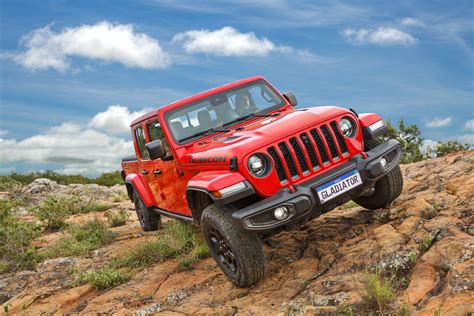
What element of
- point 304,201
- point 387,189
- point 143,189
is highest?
point 143,189

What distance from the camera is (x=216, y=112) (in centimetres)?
641

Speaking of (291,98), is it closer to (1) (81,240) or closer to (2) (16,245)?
(1) (81,240)

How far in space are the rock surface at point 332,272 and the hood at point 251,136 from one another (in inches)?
53.3

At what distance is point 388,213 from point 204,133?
2452mm

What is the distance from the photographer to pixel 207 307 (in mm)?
4875

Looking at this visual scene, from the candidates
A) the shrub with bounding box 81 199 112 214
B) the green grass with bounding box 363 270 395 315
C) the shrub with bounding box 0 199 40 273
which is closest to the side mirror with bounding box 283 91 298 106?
the green grass with bounding box 363 270 395 315

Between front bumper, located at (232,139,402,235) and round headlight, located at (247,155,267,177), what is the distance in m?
0.27

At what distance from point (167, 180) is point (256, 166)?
2289 millimetres

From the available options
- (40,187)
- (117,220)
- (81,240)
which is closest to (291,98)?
(81,240)

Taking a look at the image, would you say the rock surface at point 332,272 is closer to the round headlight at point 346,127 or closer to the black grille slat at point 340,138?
the black grille slat at point 340,138

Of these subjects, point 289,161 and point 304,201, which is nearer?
point 304,201

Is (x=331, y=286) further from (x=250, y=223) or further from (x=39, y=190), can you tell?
(x=39, y=190)

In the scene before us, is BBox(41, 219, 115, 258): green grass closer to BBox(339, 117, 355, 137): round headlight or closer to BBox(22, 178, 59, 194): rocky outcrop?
BBox(339, 117, 355, 137): round headlight

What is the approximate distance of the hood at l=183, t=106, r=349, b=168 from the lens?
4.94 meters
